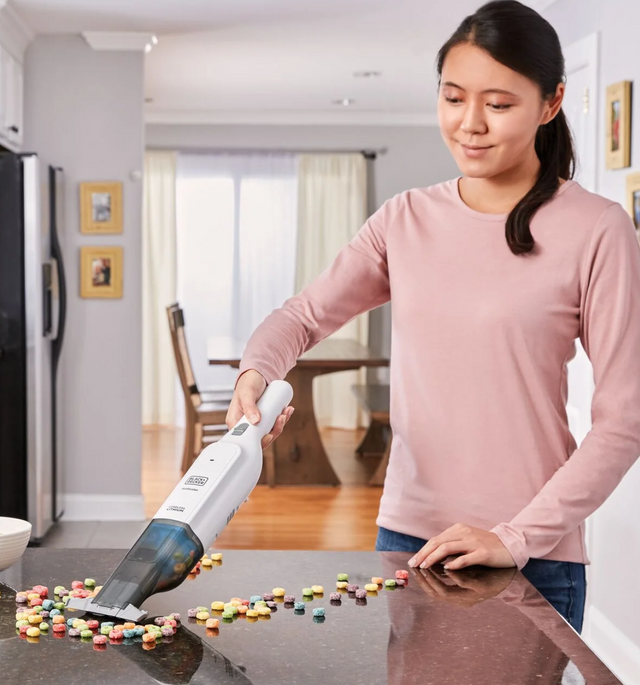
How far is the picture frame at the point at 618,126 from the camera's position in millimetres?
2961

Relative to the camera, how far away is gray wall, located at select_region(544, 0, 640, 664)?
288 cm

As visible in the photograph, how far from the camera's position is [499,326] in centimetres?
123

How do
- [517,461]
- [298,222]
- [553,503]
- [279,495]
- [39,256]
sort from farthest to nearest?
[298,222]
[279,495]
[39,256]
[517,461]
[553,503]

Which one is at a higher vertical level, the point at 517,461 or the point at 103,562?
the point at 517,461

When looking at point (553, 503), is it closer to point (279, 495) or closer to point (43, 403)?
point (43, 403)

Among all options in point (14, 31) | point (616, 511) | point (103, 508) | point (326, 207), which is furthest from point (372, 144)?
point (616, 511)

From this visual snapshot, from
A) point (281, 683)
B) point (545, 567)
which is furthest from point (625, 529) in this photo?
point (281, 683)

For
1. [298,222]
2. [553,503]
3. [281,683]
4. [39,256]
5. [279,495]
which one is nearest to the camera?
[281,683]

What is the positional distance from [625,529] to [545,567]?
183 centimetres

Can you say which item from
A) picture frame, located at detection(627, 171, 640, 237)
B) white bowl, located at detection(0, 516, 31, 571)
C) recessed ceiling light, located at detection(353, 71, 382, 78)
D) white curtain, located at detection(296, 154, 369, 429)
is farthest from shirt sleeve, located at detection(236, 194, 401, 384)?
white curtain, located at detection(296, 154, 369, 429)

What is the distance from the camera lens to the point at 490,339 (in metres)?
1.24

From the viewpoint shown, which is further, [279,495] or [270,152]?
[270,152]

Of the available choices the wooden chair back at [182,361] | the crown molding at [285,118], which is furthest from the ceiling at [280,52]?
the wooden chair back at [182,361]

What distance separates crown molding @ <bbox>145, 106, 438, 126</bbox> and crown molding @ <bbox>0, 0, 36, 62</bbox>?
115 inches
